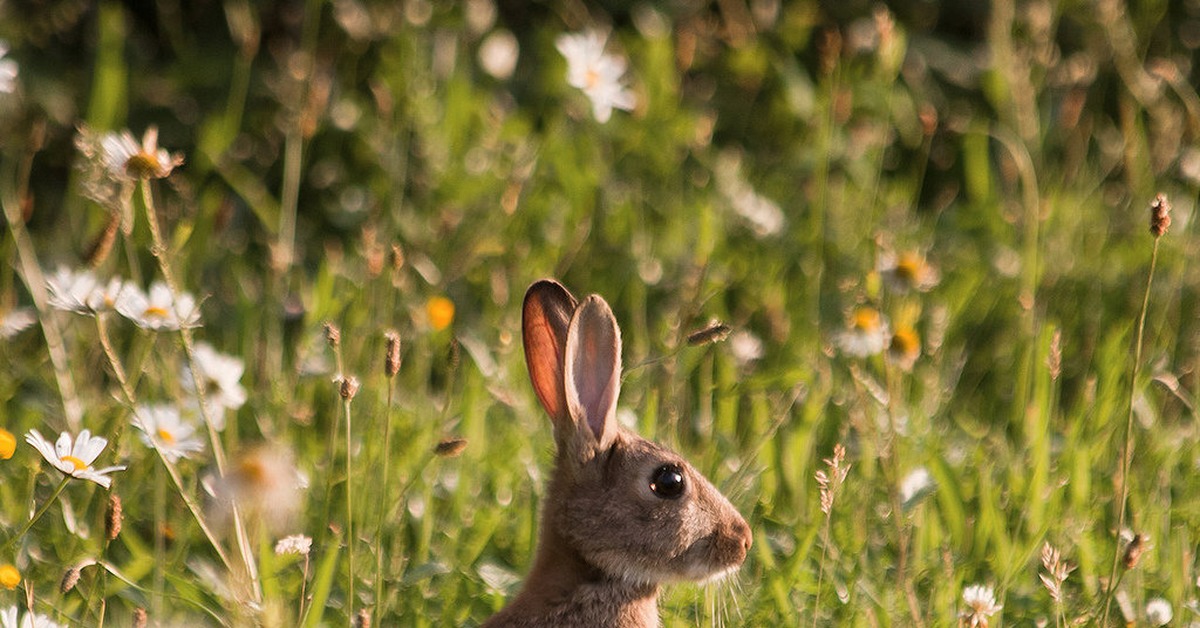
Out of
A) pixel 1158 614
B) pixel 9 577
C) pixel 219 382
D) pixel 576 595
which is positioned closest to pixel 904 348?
pixel 1158 614

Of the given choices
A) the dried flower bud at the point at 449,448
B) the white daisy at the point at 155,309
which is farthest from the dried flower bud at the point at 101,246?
the dried flower bud at the point at 449,448

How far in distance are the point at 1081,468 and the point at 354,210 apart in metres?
2.34

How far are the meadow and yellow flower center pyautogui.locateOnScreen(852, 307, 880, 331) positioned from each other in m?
0.03

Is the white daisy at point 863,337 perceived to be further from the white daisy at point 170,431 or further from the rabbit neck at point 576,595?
the white daisy at point 170,431

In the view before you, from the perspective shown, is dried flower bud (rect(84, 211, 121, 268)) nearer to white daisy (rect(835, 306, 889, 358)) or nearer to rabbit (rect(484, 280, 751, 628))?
rabbit (rect(484, 280, 751, 628))

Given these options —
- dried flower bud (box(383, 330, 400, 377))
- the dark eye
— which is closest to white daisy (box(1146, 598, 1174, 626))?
the dark eye

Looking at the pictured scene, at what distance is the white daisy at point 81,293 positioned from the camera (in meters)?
2.64

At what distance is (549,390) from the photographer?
2.85 m

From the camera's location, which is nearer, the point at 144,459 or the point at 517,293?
the point at 144,459

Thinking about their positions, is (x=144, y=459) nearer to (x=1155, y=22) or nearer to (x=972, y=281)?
(x=972, y=281)

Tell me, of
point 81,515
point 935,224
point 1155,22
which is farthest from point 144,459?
point 1155,22

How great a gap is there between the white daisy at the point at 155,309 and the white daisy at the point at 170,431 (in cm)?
16

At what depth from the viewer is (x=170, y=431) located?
2900mm

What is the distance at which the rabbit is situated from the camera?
267 centimetres
